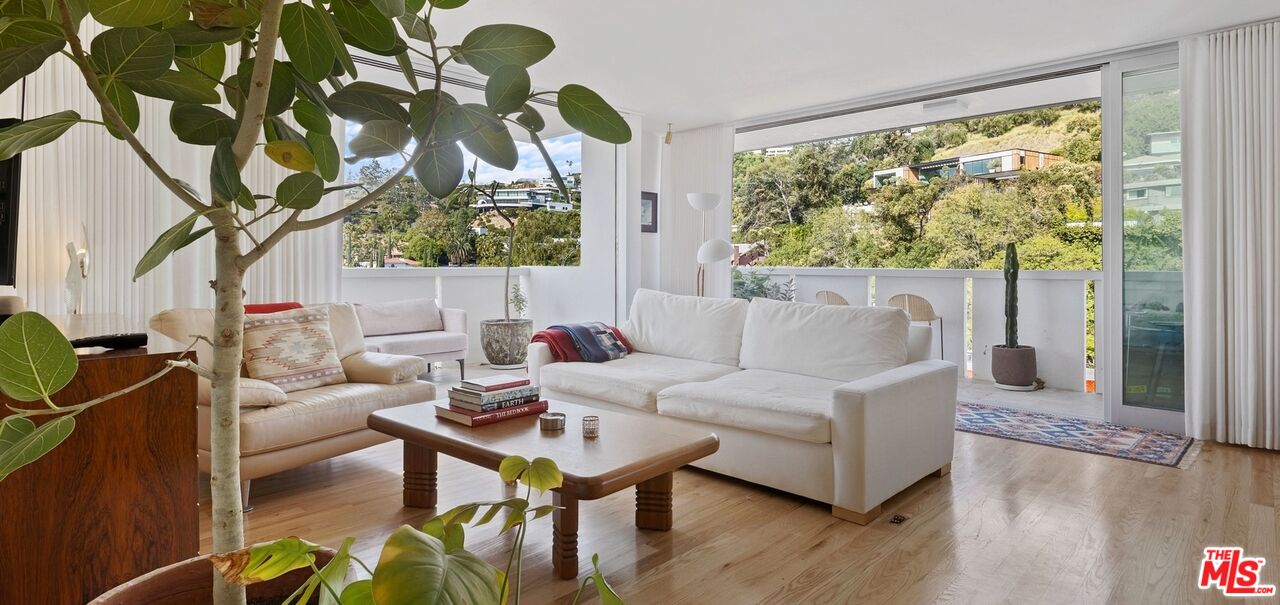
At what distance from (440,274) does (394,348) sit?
5.55 ft

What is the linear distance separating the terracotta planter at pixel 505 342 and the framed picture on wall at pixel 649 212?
155cm

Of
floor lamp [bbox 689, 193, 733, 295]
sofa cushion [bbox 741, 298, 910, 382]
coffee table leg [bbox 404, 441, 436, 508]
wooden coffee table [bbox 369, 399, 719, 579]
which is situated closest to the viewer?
wooden coffee table [bbox 369, 399, 719, 579]

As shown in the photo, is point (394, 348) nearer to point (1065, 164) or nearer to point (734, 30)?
point (734, 30)

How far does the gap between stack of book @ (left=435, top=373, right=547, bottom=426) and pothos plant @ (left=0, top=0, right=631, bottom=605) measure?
1894mm

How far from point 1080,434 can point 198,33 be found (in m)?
4.74

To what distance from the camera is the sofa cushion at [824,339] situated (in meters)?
3.44

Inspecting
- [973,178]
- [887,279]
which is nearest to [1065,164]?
[973,178]

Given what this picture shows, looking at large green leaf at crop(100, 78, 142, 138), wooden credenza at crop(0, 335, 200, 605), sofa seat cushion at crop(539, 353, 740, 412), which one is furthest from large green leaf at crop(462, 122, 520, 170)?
sofa seat cushion at crop(539, 353, 740, 412)

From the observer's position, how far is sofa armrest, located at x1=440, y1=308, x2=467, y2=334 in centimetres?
608

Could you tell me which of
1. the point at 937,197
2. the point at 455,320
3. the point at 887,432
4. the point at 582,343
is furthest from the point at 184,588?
the point at 937,197

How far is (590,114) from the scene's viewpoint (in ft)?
2.37

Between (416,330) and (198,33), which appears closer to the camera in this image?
(198,33)

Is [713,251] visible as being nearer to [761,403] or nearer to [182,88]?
[761,403]

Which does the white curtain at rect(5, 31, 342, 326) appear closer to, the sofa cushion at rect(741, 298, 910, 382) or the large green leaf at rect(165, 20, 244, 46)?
the sofa cushion at rect(741, 298, 910, 382)
